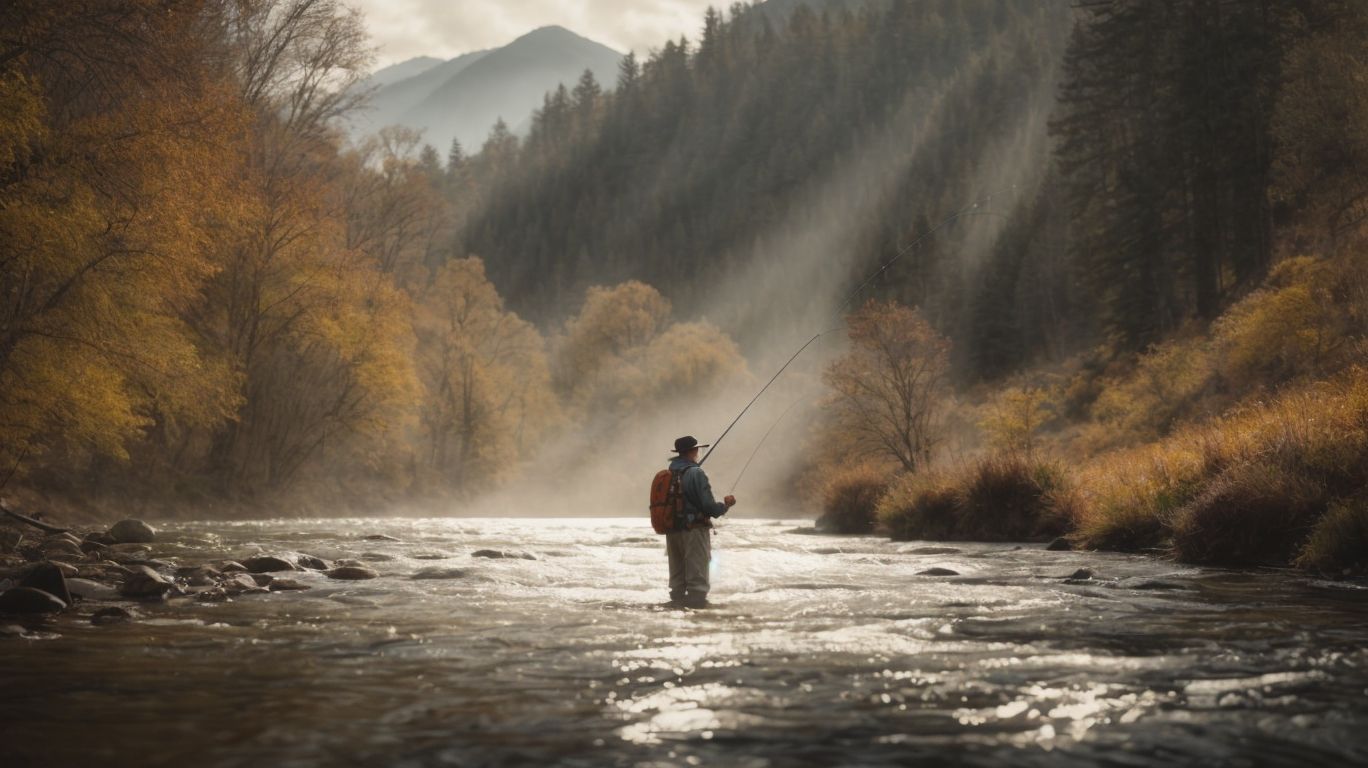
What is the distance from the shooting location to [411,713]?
508cm

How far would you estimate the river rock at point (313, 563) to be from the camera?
45.4ft

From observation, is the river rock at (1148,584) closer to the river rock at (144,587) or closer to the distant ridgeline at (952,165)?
the river rock at (144,587)

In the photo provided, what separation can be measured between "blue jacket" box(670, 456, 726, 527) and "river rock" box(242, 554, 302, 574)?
5871mm

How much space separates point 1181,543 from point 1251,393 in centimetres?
1779

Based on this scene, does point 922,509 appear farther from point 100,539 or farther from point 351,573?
point 100,539

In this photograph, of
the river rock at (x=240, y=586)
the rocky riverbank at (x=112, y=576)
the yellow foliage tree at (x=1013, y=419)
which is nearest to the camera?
the rocky riverbank at (x=112, y=576)

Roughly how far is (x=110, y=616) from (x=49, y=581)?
4.24 feet

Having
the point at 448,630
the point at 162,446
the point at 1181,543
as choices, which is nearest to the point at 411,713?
the point at 448,630

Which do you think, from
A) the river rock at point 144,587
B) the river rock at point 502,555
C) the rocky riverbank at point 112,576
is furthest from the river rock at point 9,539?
the river rock at point 502,555

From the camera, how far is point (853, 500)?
28094 millimetres

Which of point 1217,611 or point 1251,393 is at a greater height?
point 1251,393

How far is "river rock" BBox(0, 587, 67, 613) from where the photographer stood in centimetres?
868

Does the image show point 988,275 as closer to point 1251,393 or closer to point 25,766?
point 1251,393

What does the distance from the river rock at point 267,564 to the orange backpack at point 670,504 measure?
5.61 metres
